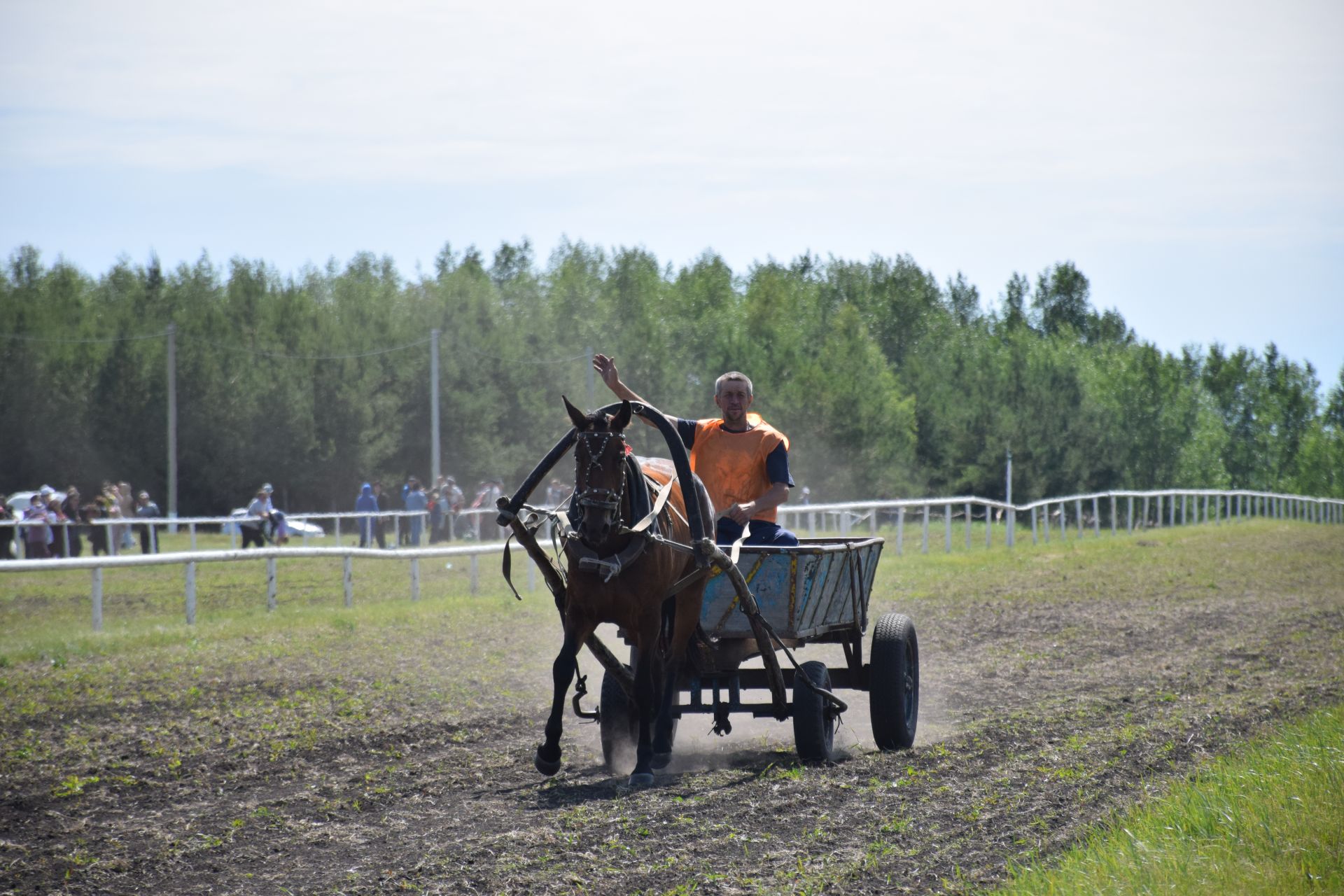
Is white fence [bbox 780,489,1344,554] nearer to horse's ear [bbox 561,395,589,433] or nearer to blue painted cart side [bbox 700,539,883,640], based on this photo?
blue painted cart side [bbox 700,539,883,640]

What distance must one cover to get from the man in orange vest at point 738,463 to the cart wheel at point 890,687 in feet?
2.88

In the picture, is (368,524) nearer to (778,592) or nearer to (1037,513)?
(1037,513)

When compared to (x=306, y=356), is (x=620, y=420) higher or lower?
lower

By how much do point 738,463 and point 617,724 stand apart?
1.82 m

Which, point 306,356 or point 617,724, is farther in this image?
point 306,356

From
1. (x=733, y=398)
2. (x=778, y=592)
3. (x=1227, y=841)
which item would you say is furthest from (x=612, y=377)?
(x=1227, y=841)

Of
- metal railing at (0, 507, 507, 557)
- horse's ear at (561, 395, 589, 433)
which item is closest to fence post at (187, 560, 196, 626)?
metal railing at (0, 507, 507, 557)

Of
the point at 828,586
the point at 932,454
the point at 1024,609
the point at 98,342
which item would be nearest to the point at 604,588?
the point at 828,586

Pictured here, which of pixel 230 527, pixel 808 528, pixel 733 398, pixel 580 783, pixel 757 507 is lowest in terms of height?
pixel 580 783

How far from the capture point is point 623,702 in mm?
8570

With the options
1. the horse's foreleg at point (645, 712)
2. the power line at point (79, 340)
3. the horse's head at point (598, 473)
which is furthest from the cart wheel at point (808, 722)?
the power line at point (79, 340)

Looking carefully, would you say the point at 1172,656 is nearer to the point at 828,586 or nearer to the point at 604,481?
the point at 828,586

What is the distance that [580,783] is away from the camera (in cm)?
805

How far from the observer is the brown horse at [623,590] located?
24.6ft
